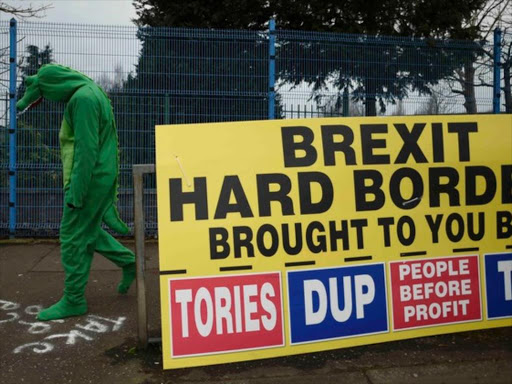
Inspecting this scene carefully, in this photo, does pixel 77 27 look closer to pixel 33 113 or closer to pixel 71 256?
pixel 33 113

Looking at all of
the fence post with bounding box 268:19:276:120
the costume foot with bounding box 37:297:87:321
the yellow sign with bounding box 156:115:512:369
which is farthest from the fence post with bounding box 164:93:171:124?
the yellow sign with bounding box 156:115:512:369

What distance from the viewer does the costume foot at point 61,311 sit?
3.94 meters

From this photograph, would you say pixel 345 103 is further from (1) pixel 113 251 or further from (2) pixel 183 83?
(1) pixel 113 251

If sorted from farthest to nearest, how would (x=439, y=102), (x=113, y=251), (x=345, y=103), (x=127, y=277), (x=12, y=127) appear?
(x=439, y=102) < (x=345, y=103) < (x=12, y=127) < (x=127, y=277) < (x=113, y=251)

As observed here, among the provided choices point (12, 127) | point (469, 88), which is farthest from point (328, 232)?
point (12, 127)

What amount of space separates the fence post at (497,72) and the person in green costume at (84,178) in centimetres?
572

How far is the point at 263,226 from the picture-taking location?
3195 millimetres

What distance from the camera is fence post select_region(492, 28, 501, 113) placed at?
7.39m

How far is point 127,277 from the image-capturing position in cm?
Result: 451

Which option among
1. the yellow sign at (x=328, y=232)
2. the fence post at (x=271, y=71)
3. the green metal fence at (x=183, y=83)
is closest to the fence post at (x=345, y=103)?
the green metal fence at (x=183, y=83)

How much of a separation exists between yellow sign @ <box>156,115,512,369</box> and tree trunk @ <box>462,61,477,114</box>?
4.04m

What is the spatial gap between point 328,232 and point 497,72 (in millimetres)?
5468

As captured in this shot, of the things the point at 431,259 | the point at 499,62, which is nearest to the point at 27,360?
the point at 431,259

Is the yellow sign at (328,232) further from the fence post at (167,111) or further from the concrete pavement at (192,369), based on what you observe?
the fence post at (167,111)
